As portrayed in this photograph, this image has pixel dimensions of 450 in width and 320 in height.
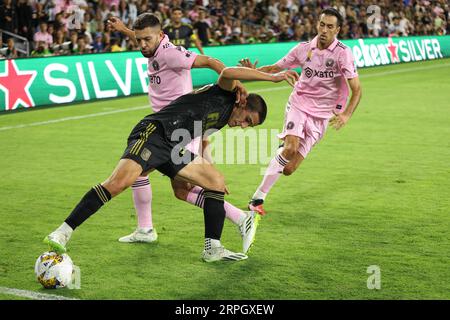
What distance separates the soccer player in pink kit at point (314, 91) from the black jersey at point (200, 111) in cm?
201

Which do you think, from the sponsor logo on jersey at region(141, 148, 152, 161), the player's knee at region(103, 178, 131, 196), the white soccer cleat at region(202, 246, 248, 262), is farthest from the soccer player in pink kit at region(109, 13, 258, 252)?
the player's knee at region(103, 178, 131, 196)

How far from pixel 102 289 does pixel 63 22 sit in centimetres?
1523

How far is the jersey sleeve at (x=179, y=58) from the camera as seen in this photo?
22.1ft

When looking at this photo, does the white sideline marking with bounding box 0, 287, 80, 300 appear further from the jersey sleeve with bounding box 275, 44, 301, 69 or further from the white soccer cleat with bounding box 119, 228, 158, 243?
the jersey sleeve with bounding box 275, 44, 301, 69

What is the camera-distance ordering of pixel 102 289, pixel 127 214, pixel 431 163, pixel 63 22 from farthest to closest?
pixel 63 22, pixel 431 163, pixel 127 214, pixel 102 289

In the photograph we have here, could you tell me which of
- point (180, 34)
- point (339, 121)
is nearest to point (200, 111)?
point (339, 121)

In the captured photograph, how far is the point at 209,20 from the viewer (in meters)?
26.1

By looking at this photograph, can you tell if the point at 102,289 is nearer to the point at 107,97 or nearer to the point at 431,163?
the point at 431,163

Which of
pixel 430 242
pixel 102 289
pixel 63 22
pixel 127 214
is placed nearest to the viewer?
pixel 102 289

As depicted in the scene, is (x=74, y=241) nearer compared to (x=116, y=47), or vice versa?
(x=74, y=241)

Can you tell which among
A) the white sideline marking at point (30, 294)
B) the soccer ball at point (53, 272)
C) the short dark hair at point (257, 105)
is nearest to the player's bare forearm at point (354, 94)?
the short dark hair at point (257, 105)

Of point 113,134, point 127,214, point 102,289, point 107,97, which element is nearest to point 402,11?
point 107,97

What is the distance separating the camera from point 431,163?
10500 mm

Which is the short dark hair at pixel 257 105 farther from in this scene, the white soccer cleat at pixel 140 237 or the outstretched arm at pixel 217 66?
the white soccer cleat at pixel 140 237
